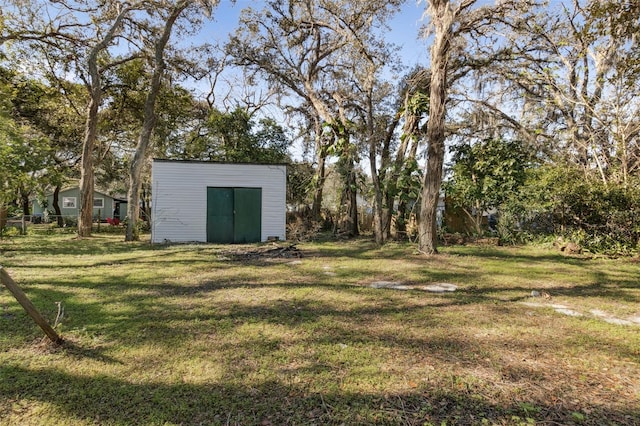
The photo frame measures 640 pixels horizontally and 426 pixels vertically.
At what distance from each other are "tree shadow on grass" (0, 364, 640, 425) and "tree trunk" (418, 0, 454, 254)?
7.03m

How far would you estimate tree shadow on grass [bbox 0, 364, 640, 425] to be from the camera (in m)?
2.13

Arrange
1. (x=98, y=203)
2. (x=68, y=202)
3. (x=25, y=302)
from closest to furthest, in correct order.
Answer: (x=25, y=302), (x=68, y=202), (x=98, y=203)

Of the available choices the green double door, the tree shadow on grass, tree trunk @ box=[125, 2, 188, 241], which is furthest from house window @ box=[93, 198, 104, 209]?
the tree shadow on grass

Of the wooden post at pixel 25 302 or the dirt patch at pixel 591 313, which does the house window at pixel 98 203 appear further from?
the dirt patch at pixel 591 313

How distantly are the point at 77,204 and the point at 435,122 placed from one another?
31.9m

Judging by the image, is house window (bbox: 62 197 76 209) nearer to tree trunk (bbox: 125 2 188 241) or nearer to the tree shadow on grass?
tree trunk (bbox: 125 2 188 241)

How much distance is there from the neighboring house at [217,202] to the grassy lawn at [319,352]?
6393mm

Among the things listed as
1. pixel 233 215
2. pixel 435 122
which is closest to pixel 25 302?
pixel 435 122

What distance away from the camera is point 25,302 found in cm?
257

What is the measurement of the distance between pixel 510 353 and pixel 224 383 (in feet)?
7.84

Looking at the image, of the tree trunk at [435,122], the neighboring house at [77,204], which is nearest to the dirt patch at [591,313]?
the tree trunk at [435,122]

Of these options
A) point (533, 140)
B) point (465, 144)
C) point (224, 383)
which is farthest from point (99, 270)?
point (533, 140)

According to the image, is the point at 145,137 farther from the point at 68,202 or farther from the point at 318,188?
the point at 68,202

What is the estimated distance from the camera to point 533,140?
41.8 ft
